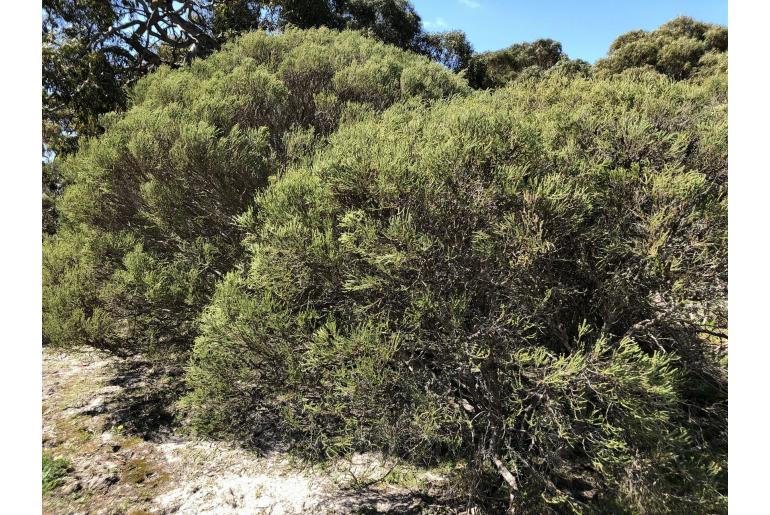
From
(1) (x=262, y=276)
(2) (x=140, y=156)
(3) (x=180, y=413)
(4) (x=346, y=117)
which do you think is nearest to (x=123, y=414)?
(3) (x=180, y=413)

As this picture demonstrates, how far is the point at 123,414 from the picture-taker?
7.12 m

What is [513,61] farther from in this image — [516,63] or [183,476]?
[183,476]

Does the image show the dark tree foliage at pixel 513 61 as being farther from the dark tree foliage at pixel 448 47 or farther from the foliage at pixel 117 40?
the foliage at pixel 117 40

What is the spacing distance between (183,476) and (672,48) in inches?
985

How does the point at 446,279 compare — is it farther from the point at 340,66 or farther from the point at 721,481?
the point at 340,66

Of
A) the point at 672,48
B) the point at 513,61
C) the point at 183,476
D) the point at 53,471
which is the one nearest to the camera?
the point at 53,471

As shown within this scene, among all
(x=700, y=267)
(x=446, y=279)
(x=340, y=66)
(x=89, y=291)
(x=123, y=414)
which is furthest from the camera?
(x=340, y=66)

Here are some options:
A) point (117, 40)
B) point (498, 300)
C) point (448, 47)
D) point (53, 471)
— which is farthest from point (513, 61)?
point (53, 471)

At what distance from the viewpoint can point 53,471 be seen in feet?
17.9

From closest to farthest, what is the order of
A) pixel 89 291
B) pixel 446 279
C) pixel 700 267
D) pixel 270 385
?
pixel 700 267 < pixel 446 279 < pixel 270 385 < pixel 89 291

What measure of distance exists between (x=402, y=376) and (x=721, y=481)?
3.49 metres

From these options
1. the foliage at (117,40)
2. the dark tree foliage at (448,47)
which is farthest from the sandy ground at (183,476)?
the dark tree foliage at (448,47)

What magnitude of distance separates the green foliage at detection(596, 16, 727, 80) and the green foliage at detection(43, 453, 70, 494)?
23346 millimetres

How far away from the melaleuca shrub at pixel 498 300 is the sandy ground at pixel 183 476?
→ 129 cm
